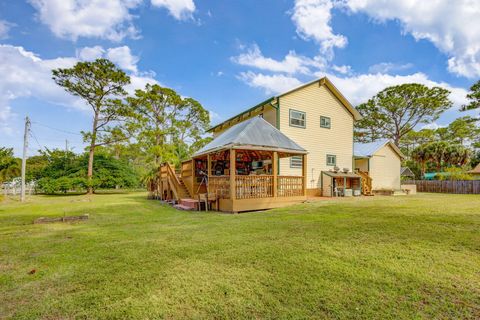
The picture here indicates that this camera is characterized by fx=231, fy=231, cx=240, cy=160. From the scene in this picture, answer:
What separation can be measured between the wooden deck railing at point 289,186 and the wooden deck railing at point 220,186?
2355 mm

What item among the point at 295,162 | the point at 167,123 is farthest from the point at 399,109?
the point at 167,123

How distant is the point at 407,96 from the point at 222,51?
22715mm

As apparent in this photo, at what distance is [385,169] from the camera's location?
62.8ft

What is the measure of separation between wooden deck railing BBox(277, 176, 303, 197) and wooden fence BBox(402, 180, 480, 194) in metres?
18.7

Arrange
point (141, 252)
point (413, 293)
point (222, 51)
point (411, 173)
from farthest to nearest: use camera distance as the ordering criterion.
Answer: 1. point (411, 173)
2. point (222, 51)
3. point (141, 252)
4. point (413, 293)

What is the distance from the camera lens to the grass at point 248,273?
237cm

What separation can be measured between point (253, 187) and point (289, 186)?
6.60 ft

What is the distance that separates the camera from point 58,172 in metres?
22.2

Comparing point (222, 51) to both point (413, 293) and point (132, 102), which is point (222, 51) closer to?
Answer: point (132, 102)

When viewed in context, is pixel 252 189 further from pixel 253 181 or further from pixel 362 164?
pixel 362 164

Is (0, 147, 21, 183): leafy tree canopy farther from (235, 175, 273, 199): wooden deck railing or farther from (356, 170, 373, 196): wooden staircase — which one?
(356, 170, 373, 196): wooden staircase

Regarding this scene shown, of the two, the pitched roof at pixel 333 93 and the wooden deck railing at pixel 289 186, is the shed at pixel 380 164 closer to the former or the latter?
the pitched roof at pixel 333 93

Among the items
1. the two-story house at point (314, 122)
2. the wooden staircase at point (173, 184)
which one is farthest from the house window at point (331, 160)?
the wooden staircase at point (173, 184)

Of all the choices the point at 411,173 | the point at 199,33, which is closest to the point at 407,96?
the point at 411,173
